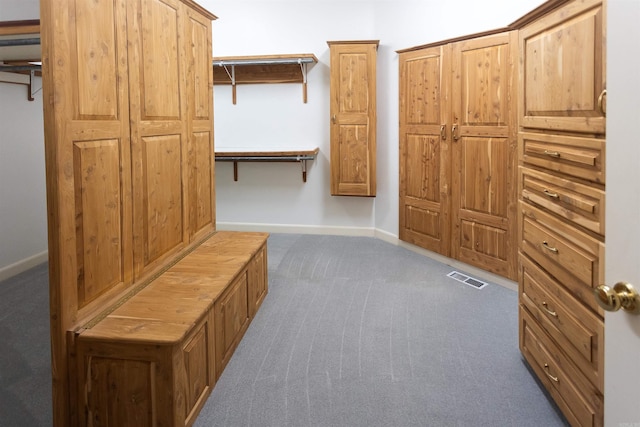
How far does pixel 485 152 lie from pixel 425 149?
0.77 metres

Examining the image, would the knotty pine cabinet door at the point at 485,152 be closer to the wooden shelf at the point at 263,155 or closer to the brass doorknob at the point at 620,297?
the wooden shelf at the point at 263,155

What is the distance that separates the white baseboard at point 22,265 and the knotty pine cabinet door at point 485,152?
11.5 feet

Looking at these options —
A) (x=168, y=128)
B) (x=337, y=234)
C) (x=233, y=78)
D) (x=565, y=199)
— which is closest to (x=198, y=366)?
(x=168, y=128)

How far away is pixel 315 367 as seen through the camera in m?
2.76

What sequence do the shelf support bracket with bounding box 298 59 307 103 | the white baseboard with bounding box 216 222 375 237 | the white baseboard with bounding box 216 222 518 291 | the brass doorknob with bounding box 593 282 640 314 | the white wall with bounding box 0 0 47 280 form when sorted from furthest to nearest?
the white baseboard with bounding box 216 222 375 237 → the shelf support bracket with bounding box 298 59 307 103 → the white baseboard with bounding box 216 222 518 291 → the white wall with bounding box 0 0 47 280 → the brass doorknob with bounding box 593 282 640 314

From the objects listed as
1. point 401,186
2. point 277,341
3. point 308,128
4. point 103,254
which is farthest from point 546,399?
point 308,128

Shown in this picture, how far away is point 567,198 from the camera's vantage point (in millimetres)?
2031

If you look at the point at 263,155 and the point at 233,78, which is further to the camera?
the point at 233,78

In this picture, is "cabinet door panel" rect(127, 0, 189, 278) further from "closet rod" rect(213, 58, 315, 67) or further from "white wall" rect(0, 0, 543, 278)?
"white wall" rect(0, 0, 543, 278)

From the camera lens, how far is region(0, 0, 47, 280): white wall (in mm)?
4160

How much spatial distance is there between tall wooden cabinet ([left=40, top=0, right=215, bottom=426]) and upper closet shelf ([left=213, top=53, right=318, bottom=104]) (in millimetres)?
2140

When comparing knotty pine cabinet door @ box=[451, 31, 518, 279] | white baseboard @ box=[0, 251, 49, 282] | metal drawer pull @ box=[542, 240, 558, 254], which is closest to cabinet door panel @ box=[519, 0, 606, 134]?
metal drawer pull @ box=[542, 240, 558, 254]

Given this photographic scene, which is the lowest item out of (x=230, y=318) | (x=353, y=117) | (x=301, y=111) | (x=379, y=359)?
Result: (x=379, y=359)

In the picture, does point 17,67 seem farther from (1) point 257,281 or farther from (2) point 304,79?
(2) point 304,79
